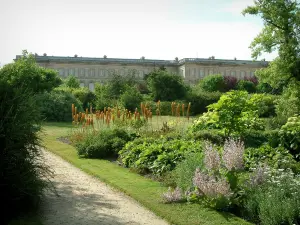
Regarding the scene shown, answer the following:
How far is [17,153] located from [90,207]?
157 cm

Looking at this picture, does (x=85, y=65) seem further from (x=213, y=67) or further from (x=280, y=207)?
(x=280, y=207)

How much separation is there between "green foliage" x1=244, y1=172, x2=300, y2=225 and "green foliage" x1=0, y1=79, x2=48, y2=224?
3367 millimetres

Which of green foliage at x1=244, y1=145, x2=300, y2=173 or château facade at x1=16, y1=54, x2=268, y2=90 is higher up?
château facade at x1=16, y1=54, x2=268, y2=90

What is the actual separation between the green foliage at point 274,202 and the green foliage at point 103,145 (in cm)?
630

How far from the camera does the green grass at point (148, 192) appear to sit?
6828 millimetres

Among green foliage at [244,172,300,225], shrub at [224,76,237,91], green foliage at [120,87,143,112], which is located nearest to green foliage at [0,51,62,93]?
green foliage at [120,87,143,112]

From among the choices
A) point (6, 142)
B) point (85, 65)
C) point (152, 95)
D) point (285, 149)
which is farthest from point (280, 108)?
point (85, 65)

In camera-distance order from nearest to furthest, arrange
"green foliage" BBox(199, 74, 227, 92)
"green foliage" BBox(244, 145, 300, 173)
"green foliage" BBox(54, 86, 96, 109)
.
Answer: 1. "green foliage" BBox(244, 145, 300, 173)
2. "green foliage" BBox(54, 86, 96, 109)
3. "green foliage" BBox(199, 74, 227, 92)

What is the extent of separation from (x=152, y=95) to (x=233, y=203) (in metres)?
34.1

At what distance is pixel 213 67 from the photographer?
8988cm

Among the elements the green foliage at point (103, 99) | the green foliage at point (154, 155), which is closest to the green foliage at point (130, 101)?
the green foliage at point (103, 99)

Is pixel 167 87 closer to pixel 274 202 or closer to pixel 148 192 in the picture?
pixel 148 192

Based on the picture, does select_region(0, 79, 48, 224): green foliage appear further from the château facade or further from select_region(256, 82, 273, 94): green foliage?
the château facade

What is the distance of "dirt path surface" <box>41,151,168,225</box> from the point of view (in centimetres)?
688
